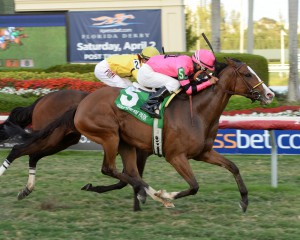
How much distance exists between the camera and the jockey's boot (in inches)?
257

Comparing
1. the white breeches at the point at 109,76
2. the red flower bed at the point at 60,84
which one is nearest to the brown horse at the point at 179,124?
the white breeches at the point at 109,76

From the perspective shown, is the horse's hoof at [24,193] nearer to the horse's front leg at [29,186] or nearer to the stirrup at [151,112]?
the horse's front leg at [29,186]

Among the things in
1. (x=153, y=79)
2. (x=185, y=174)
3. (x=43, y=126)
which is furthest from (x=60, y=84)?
(x=185, y=174)

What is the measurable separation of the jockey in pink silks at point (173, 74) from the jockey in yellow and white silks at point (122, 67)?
42 cm

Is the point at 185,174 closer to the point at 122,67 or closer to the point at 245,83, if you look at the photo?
the point at 245,83

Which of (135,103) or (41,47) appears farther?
(41,47)

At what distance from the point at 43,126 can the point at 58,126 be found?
0.48 metres

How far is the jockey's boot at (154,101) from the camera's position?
6535 millimetres

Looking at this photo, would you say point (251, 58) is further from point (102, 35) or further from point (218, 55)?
point (102, 35)

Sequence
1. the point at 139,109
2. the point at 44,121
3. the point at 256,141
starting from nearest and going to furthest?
1. the point at 139,109
2. the point at 44,121
3. the point at 256,141

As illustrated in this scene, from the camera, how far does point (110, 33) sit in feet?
60.8

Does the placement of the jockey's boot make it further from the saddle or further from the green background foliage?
the green background foliage

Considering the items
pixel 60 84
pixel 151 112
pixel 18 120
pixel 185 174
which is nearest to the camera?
pixel 185 174

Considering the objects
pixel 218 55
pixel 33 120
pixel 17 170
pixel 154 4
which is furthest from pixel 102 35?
pixel 33 120
